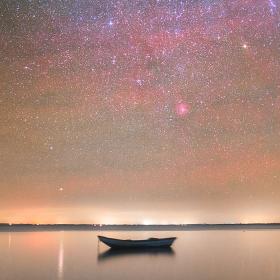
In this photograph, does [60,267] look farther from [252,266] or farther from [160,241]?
[160,241]

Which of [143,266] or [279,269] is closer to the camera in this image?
[279,269]

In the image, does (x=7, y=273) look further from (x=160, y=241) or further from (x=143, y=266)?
(x=160, y=241)

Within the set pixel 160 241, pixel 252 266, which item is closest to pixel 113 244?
pixel 160 241

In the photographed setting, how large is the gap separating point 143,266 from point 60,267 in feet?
31.0

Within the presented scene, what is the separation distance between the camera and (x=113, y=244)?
8394 centimetres

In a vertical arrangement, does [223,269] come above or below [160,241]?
below

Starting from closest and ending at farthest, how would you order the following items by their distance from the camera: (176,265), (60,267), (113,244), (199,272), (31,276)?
(31,276) → (199,272) → (60,267) → (176,265) → (113,244)

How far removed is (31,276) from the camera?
40.5m

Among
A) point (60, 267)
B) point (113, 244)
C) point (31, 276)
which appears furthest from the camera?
point (113, 244)

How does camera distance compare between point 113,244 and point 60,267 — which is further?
point 113,244

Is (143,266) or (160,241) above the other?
(160,241)

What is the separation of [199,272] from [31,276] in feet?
53.6

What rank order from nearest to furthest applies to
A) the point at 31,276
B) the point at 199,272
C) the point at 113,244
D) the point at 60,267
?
the point at 31,276 → the point at 199,272 → the point at 60,267 → the point at 113,244

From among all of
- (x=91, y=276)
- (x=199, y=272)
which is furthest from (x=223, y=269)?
(x=91, y=276)
